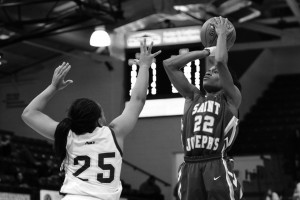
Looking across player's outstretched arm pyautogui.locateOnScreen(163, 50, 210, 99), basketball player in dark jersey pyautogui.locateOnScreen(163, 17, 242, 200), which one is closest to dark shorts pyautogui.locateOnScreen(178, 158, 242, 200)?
basketball player in dark jersey pyautogui.locateOnScreen(163, 17, 242, 200)

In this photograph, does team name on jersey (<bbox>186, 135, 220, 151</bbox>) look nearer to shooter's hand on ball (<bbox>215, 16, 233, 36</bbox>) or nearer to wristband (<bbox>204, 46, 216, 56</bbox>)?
wristband (<bbox>204, 46, 216, 56</bbox>)

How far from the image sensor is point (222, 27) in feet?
17.3

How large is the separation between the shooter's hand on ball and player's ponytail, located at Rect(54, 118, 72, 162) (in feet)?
3.97

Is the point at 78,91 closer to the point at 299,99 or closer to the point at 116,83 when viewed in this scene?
the point at 116,83

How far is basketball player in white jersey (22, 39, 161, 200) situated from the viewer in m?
4.67

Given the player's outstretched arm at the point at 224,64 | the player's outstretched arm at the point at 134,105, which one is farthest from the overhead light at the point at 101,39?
the player's outstretched arm at the point at 134,105

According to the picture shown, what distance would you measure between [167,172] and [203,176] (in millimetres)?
16303

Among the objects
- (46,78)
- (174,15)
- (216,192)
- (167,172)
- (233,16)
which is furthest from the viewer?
(46,78)

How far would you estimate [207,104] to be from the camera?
536 centimetres

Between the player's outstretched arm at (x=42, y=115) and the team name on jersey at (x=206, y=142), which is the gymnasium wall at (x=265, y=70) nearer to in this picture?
the team name on jersey at (x=206, y=142)

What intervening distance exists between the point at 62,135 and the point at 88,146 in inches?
6.8

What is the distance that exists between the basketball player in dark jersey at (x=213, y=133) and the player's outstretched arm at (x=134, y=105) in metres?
0.43

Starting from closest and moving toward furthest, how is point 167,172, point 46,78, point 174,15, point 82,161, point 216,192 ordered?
point 82,161, point 216,192, point 174,15, point 167,172, point 46,78

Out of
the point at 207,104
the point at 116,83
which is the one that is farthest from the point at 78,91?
the point at 207,104
